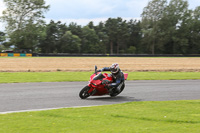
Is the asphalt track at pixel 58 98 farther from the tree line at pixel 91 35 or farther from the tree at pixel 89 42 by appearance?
the tree at pixel 89 42

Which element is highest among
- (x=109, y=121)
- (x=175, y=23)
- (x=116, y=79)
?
(x=175, y=23)

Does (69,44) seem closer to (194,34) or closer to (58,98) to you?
(194,34)

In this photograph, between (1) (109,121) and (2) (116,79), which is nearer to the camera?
(1) (109,121)

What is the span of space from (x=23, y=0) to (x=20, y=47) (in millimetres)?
11257

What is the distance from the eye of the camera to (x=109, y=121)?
670 centimetres

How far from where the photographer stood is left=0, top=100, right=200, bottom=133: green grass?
5.90 metres

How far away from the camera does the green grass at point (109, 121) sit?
5.90m

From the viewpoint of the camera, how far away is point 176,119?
7008 mm

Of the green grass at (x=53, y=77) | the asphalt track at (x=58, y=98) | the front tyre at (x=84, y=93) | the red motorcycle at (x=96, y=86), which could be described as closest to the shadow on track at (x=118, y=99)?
the asphalt track at (x=58, y=98)

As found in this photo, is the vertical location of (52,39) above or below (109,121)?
above

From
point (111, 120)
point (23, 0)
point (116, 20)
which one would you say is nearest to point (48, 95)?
point (111, 120)

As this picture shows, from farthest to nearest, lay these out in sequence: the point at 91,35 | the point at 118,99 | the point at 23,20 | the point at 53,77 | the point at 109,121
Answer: the point at 91,35 → the point at 23,20 → the point at 53,77 → the point at 118,99 → the point at 109,121

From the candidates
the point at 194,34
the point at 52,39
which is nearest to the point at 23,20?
the point at 52,39

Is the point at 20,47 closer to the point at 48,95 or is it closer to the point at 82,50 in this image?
the point at 82,50
